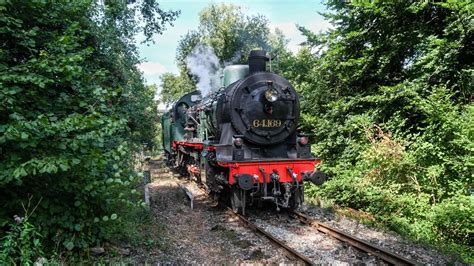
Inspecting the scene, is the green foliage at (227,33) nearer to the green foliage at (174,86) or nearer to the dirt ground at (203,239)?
the green foliage at (174,86)

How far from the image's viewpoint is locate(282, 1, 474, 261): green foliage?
22.6 ft

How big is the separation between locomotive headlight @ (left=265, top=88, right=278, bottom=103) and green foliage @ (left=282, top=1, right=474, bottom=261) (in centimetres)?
279

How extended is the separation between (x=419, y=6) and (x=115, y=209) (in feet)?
27.5

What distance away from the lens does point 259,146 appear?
7961 millimetres

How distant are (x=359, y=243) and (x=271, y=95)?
3.43 m

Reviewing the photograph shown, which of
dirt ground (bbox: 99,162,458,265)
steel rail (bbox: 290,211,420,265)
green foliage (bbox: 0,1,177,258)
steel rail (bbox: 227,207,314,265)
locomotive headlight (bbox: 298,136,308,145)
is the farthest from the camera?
locomotive headlight (bbox: 298,136,308,145)

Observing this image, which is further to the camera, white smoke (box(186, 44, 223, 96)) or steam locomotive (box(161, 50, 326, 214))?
white smoke (box(186, 44, 223, 96))

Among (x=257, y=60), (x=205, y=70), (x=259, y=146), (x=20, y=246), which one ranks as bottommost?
(x=20, y=246)

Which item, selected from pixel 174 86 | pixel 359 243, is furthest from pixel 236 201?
pixel 174 86

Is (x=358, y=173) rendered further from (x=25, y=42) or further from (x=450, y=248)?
(x=25, y=42)

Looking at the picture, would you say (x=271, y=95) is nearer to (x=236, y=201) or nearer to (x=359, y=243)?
(x=236, y=201)

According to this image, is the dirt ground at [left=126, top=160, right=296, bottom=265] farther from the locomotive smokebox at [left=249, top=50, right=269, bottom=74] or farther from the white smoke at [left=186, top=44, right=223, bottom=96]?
the white smoke at [left=186, top=44, right=223, bottom=96]

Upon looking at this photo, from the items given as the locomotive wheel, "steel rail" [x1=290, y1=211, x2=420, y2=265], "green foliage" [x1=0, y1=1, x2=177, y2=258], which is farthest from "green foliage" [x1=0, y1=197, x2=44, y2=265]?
"steel rail" [x1=290, y1=211, x2=420, y2=265]

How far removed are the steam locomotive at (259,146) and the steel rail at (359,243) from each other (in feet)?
2.02
